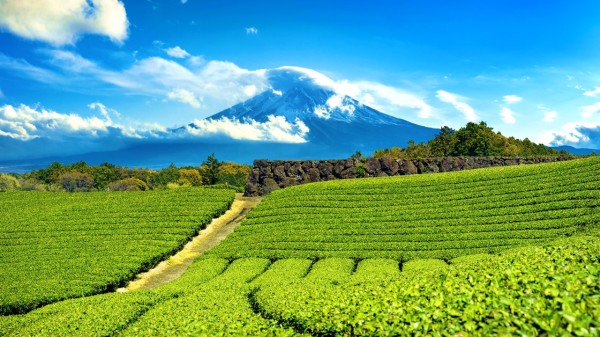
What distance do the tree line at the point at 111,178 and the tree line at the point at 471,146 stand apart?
2246 cm

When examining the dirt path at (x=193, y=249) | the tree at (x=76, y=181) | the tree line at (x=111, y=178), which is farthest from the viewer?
the tree at (x=76, y=181)

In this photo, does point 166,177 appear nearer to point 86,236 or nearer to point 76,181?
point 76,181

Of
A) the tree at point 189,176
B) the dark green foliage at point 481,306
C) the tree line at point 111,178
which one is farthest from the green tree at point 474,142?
the dark green foliage at point 481,306

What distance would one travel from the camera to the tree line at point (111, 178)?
6650cm

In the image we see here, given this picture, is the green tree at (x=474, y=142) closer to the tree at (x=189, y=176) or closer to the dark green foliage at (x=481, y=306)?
the tree at (x=189, y=176)

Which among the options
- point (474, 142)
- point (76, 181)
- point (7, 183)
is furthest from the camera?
point (76, 181)

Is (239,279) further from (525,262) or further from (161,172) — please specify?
(161,172)

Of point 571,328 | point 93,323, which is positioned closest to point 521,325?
point 571,328

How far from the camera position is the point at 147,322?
14062 millimetres

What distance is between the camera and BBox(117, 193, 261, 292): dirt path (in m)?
25.0

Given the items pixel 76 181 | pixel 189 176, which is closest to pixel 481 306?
pixel 76 181

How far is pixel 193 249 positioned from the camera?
30203 millimetres

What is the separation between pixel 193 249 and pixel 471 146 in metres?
44.5

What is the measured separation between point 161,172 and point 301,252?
70893mm
